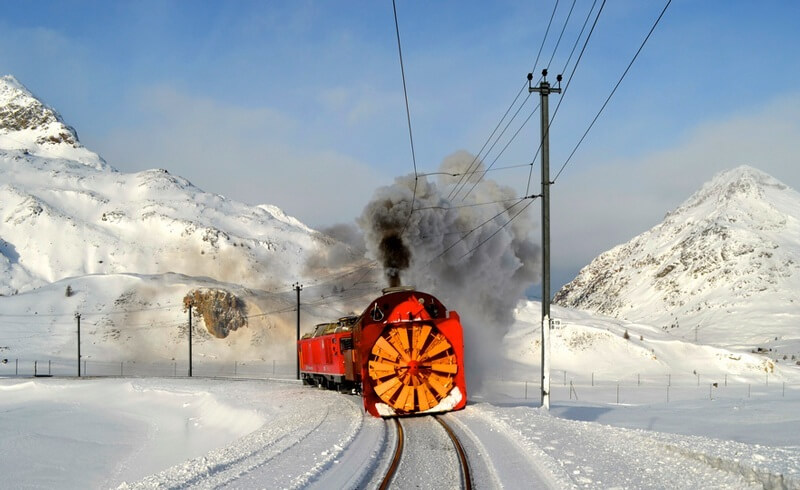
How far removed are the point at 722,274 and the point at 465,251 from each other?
119m

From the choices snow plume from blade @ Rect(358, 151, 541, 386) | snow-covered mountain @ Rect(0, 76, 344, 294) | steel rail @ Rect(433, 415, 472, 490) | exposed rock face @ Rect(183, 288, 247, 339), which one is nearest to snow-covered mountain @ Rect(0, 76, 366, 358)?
snow-covered mountain @ Rect(0, 76, 344, 294)

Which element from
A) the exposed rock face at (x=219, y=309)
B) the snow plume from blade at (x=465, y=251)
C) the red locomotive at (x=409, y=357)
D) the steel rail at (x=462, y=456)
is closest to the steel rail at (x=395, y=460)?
the steel rail at (x=462, y=456)

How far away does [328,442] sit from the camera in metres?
17.0

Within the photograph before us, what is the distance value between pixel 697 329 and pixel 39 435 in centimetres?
10942

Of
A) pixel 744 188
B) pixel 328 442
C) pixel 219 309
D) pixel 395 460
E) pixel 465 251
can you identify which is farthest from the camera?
pixel 744 188

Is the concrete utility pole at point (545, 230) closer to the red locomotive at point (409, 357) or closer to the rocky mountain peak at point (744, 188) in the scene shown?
the red locomotive at point (409, 357)

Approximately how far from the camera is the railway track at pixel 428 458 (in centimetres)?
1262

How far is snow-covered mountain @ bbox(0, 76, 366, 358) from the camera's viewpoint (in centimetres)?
9662

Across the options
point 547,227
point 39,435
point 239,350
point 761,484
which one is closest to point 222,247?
point 239,350

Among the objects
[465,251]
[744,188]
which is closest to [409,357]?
[465,251]

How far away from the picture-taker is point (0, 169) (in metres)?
182

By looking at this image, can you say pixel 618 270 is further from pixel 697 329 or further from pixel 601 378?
pixel 601 378

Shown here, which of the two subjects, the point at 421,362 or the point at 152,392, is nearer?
the point at 421,362

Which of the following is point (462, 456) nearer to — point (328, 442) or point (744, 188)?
point (328, 442)
